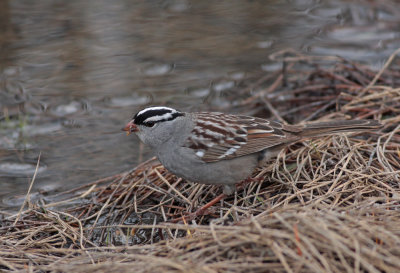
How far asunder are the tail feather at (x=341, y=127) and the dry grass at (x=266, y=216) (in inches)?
8.9

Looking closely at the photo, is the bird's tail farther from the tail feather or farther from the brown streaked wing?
the brown streaked wing

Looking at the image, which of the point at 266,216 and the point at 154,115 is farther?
the point at 154,115

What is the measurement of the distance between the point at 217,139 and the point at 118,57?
4.37m

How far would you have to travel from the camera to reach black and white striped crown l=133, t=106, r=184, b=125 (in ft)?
15.8

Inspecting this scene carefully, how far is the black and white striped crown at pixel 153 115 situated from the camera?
4.81m

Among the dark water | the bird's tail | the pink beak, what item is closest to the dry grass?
the bird's tail

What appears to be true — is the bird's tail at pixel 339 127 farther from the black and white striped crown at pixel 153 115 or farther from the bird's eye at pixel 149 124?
the bird's eye at pixel 149 124

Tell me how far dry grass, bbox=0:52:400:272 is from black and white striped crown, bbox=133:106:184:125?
58 cm

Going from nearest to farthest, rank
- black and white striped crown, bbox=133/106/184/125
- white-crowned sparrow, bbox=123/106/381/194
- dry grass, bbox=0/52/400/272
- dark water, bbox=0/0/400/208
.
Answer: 1. dry grass, bbox=0/52/400/272
2. white-crowned sparrow, bbox=123/106/381/194
3. black and white striped crown, bbox=133/106/184/125
4. dark water, bbox=0/0/400/208

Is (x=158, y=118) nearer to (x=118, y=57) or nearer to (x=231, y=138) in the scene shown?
(x=231, y=138)

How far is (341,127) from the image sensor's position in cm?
463

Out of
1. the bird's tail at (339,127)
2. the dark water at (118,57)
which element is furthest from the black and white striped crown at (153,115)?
the dark water at (118,57)

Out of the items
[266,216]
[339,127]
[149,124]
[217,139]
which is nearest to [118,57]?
[149,124]

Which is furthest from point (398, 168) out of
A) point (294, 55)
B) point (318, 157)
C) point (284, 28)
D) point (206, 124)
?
point (284, 28)
